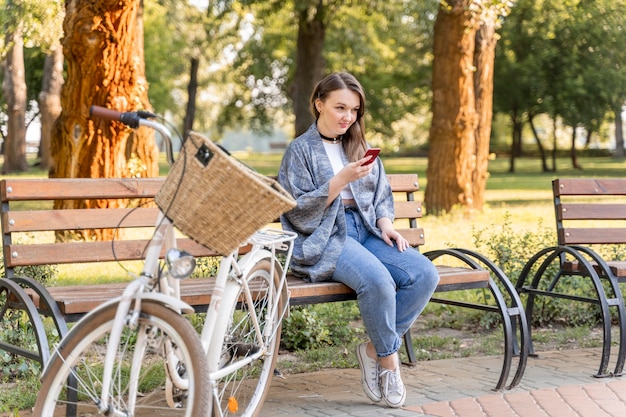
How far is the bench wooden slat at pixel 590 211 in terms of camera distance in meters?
6.10

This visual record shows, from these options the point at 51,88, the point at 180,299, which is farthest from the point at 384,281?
the point at 51,88

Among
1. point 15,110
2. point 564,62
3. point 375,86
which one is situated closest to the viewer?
point 15,110

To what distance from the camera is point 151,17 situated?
127 feet

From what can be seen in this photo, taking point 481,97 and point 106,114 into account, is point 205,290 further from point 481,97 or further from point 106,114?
point 481,97

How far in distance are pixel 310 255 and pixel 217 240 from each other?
1.34m

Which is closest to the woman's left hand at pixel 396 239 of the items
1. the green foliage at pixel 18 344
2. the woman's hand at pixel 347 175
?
the woman's hand at pixel 347 175

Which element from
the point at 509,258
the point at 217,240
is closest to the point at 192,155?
the point at 217,240

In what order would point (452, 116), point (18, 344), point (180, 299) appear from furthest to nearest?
point (452, 116)
point (18, 344)
point (180, 299)

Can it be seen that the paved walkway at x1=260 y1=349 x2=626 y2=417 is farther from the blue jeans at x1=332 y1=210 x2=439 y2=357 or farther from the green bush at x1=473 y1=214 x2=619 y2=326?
the green bush at x1=473 y1=214 x2=619 y2=326

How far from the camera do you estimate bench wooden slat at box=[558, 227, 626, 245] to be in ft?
20.0

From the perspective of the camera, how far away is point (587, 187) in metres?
6.16

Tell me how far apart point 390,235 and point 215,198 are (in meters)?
1.78

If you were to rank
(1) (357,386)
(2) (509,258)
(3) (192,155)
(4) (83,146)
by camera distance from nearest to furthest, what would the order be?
1. (3) (192,155)
2. (1) (357,386)
3. (2) (509,258)
4. (4) (83,146)

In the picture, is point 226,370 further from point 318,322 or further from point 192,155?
point 318,322
